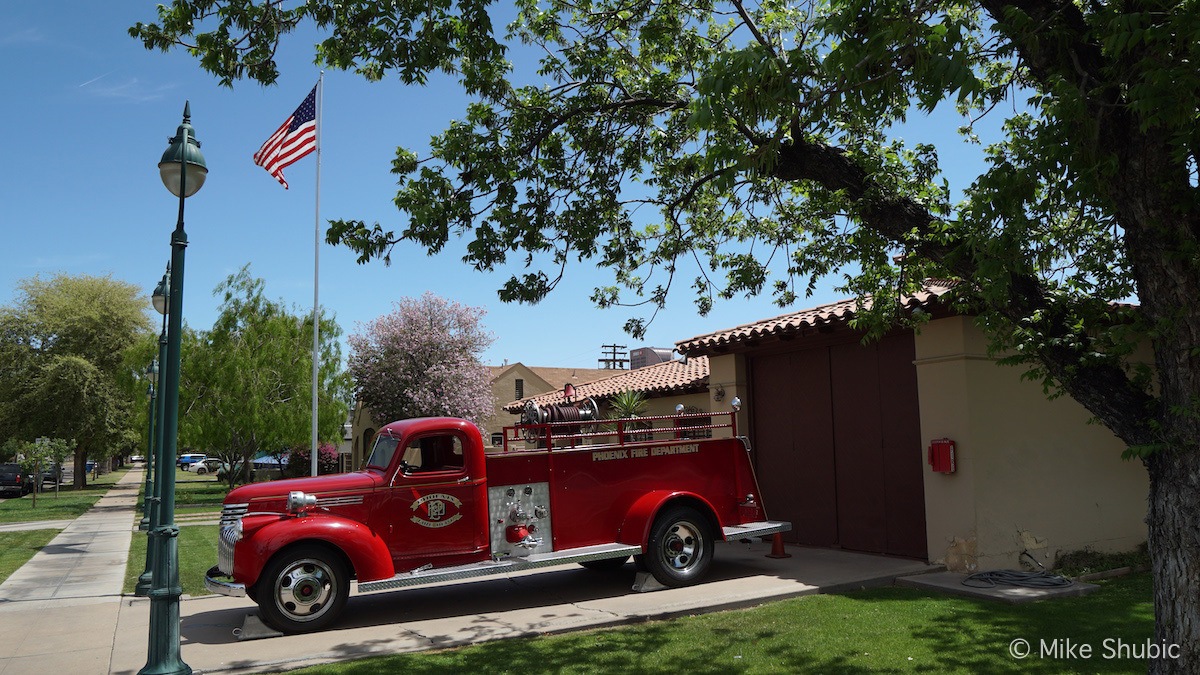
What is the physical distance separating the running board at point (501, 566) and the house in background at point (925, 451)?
3873 mm

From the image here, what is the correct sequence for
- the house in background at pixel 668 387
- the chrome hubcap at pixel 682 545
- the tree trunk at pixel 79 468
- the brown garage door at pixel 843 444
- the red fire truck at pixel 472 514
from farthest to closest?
the tree trunk at pixel 79 468, the house in background at pixel 668 387, the brown garage door at pixel 843 444, the chrome hubcap at pixel 682 545, the red fire truck at pixel 472 514

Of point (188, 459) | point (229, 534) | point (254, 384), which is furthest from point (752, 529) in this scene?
point (188, 459)

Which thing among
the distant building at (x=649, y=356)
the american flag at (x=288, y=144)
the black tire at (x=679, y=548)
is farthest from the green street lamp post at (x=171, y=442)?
the distant building at (x=649, y=356)

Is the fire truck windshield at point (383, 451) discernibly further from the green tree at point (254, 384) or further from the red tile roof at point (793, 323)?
the green tree at point (254, 384)

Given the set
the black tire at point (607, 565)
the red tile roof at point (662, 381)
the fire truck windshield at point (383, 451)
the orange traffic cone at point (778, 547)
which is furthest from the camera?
the red tile roof at point (662, 381)

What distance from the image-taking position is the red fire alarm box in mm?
10383

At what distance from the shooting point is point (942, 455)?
10.5 m

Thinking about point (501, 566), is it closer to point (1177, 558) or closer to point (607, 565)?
point (607, 565)

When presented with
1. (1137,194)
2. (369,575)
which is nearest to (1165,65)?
(1137,194)

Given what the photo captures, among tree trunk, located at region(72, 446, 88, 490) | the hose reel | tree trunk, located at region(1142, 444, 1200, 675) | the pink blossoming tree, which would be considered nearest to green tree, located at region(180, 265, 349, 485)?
the pink blossoming tree

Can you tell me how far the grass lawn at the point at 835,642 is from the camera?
21.9 feet

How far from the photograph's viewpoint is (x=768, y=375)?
13883 mm

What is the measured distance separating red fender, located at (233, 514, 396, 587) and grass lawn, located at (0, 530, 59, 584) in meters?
6.84

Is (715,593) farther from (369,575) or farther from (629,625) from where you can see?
(369,575)
